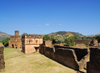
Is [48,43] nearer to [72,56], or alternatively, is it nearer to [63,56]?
[63,56]

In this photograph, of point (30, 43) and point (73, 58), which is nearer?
point (73, 58)

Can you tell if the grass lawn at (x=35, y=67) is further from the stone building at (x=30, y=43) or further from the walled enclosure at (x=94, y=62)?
the stone building at (x=30, y=43)

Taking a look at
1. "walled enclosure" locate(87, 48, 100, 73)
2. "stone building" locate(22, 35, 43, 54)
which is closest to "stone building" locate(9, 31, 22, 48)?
Answer: "stone building" locate(22, 35, 43, 54)

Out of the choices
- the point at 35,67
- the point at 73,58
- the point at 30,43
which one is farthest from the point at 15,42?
the point at 73,58

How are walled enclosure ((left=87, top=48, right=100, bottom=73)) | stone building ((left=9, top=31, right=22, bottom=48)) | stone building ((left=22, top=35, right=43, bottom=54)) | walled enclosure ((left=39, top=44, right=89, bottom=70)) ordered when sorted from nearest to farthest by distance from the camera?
walled enclosure ((left=87, top=48, right=100, bottom=73)) < walled enclosure ((left=39, top=44, right=89, bottom=70)) < stone building ((left=22, top=35, right=43, bottom=54)) < stone building ((left=9, top=31, right=22, bottom=48))

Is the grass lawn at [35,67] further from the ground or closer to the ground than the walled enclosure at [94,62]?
closer to the ground

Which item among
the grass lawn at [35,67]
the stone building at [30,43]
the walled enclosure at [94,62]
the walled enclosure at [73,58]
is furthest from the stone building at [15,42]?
the walled enclosure at [94,62]

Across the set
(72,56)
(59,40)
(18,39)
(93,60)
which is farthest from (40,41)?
(59,40)

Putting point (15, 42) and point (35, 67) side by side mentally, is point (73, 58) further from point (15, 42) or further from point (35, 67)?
point (15, 42)

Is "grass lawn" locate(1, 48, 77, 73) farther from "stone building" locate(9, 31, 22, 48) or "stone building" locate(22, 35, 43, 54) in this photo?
"stone building" locate(9, 31, 22, 48)

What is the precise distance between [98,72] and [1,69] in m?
8.62

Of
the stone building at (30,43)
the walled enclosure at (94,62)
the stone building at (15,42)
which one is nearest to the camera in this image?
the walled enclosure at (94,62)

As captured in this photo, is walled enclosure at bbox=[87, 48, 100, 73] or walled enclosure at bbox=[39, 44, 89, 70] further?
walled enclosure at bbox=[39, 44, 89, 70]

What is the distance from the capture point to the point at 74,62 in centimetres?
954
